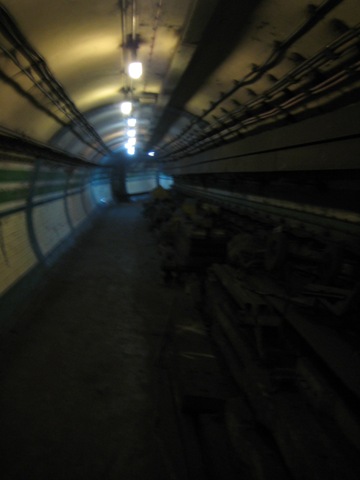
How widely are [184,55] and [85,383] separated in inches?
165

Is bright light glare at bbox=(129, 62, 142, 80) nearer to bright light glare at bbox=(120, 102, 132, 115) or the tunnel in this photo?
the tunnel

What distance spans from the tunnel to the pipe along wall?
0.06 meters

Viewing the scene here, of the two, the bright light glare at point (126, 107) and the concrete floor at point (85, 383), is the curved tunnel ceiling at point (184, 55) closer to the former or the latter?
the bright light glare at point (126, 107)

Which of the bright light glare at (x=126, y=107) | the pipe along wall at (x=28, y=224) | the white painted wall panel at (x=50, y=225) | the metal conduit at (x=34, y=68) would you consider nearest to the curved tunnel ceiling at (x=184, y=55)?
the metal conduit at (x=34, y=68)

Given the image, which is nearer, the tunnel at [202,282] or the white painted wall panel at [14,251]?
the tunnel at [202,282]

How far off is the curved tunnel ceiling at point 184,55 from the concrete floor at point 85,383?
291cm

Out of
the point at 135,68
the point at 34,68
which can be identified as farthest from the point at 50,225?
the point at 34,68

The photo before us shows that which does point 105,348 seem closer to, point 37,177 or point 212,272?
point 212,272

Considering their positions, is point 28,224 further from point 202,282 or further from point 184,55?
point 184,55

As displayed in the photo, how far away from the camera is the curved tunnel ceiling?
352 centimetres

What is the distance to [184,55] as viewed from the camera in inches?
185

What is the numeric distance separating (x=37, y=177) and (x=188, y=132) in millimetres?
4831

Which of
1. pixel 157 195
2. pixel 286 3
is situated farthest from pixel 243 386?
pixel 157 195

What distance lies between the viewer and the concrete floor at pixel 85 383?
308 centimetres
